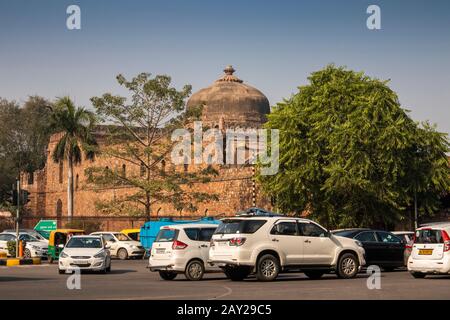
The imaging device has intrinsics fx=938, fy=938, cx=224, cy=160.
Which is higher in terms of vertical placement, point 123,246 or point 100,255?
point 100,255

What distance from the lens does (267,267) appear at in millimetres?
23766

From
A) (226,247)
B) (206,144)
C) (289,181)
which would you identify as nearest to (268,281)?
(226,247)

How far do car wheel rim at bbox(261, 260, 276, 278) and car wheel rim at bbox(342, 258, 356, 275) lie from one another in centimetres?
219

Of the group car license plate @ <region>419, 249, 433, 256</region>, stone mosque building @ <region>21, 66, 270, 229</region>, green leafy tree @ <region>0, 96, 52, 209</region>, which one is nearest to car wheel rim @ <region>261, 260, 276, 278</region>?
car license plate @ <region>419, 249, 433, 256</region>

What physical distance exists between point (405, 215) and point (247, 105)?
2920cm

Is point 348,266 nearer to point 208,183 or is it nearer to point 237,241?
point 237,241

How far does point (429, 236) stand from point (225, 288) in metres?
6.25

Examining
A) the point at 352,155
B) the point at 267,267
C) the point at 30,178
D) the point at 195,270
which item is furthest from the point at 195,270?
the point at 30,178

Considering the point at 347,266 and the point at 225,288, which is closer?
the point at 225,288

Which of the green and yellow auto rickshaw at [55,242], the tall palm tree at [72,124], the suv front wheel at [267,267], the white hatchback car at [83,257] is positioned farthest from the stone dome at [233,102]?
the suv front wheel at [267,267]

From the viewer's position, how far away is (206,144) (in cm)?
6172

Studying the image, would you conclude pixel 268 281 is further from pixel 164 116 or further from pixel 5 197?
pixel 5 197

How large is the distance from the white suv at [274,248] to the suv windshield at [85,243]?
674 cm

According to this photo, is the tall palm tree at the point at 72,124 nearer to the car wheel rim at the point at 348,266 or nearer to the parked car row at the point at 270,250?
the parked car row at the point at 270,250
